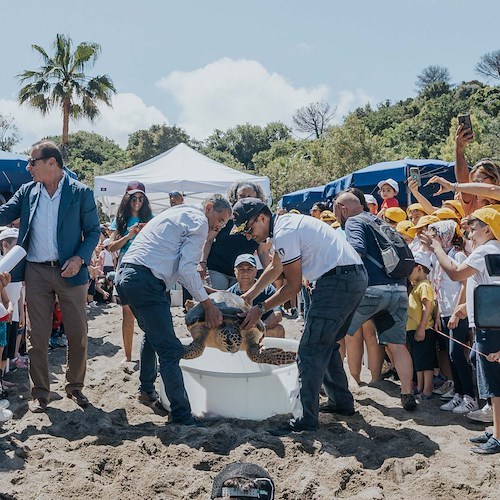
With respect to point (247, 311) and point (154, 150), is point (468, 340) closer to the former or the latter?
point (247, 311)

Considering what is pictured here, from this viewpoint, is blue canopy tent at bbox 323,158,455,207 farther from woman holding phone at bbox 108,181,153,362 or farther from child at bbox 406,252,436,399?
woman holding phone at bbox 108,181,153,362

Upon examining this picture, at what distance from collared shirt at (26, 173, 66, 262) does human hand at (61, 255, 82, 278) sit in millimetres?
122

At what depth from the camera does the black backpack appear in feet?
14.3

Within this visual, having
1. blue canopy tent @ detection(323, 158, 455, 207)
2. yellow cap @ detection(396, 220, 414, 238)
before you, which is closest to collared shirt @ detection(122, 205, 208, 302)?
yellow cap @ detection(396, 220, 414, 238)

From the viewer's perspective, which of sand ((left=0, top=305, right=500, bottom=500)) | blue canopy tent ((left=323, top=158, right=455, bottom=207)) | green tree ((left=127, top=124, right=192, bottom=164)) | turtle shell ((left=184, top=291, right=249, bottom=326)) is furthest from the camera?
green tree ((left=127, top=124, right=192, bottom=164))

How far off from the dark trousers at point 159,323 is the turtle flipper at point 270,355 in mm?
541

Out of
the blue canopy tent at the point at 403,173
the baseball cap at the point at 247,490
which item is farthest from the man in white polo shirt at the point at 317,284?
the blue canopy tent at the point at 403,173

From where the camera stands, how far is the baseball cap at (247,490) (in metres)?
1.60

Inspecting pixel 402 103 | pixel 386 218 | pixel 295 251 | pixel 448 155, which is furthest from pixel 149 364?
pixel 402 103

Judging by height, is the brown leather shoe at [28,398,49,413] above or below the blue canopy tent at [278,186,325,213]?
below

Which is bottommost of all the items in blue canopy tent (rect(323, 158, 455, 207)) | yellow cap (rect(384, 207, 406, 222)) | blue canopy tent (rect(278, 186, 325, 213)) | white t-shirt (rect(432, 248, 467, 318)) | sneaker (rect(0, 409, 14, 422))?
sneaker (rect(0, 409, 14, 422))

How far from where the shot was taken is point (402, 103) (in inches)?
2419

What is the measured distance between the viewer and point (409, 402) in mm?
4344

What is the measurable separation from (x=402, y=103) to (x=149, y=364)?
61.8 meters
